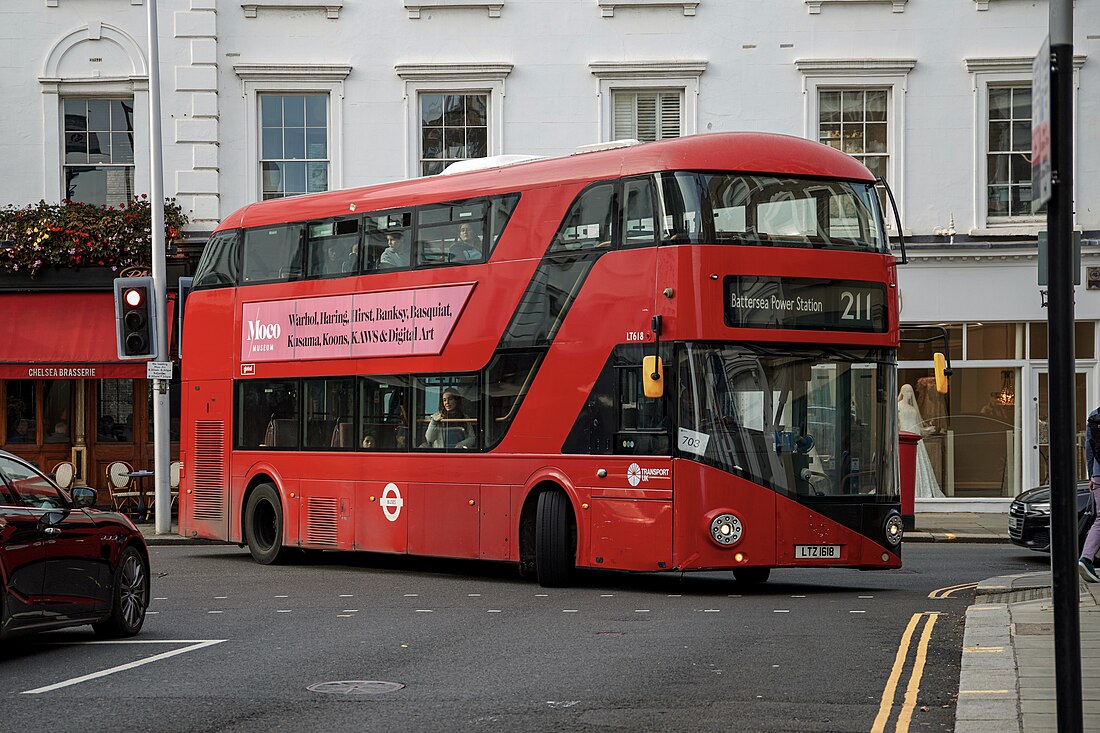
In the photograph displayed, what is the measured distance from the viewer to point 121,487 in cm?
2628

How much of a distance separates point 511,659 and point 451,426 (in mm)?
6701

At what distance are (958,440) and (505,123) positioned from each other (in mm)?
9587

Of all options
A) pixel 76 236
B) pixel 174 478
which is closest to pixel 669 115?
pixel 76 236

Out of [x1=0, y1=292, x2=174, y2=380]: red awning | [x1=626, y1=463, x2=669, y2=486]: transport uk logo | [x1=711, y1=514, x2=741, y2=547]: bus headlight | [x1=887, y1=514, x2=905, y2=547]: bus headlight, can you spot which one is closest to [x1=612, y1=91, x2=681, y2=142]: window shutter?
[x1=0, y1=292, x2=174, y2=380]: red awning

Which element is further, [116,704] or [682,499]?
[682,499]

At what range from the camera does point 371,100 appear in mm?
27219

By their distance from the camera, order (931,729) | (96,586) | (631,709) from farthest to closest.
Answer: (96,586) < (631,709) < (931,729)

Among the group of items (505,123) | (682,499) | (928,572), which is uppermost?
(505,123)

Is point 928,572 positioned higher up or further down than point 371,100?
further down

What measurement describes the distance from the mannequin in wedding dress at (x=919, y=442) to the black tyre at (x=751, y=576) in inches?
430

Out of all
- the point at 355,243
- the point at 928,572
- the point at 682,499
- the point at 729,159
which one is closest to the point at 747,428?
the point at 682,499

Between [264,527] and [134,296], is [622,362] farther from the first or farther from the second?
[134,296]

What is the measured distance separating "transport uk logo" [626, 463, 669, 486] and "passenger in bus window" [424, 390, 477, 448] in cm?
235

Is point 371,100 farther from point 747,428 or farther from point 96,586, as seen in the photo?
point 96,586
